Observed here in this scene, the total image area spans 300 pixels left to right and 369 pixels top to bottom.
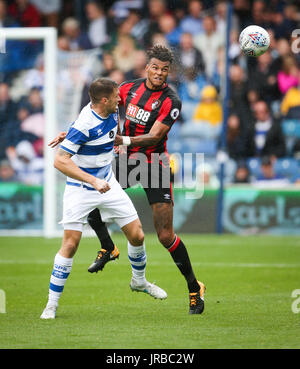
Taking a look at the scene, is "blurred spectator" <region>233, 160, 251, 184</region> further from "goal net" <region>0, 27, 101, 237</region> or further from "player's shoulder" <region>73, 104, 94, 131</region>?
"player's shoulder" <region>73, 104, 94, 131</region>

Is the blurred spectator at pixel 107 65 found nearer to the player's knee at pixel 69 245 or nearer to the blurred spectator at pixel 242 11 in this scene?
the blurred spectator at pixel 242 11

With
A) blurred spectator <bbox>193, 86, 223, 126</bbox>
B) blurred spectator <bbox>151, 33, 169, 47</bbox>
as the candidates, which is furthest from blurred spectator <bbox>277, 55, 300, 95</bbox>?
blurred spectator <bbox>151, 33, 169, 47</bbox>

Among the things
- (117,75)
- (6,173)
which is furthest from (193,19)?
(6,173)

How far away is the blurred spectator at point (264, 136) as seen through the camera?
1596 centimetres

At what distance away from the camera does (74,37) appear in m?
18.2

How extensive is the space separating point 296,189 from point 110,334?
915 centimetres

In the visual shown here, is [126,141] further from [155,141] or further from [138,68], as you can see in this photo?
[138,68]

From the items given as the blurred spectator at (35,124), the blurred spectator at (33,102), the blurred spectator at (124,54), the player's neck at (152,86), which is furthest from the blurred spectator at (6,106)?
the player's neck at (152,86)

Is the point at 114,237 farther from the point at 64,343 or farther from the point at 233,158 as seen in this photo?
the point at 64,343

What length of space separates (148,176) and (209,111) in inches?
330

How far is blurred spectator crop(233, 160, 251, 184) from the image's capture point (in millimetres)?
15664

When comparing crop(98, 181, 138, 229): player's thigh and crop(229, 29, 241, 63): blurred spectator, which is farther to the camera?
crop(229, 29, 241, 63): blurred spectator

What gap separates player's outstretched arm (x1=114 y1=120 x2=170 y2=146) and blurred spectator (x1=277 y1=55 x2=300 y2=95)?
9159 millimetres

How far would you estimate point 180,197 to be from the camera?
15047 millimetres
